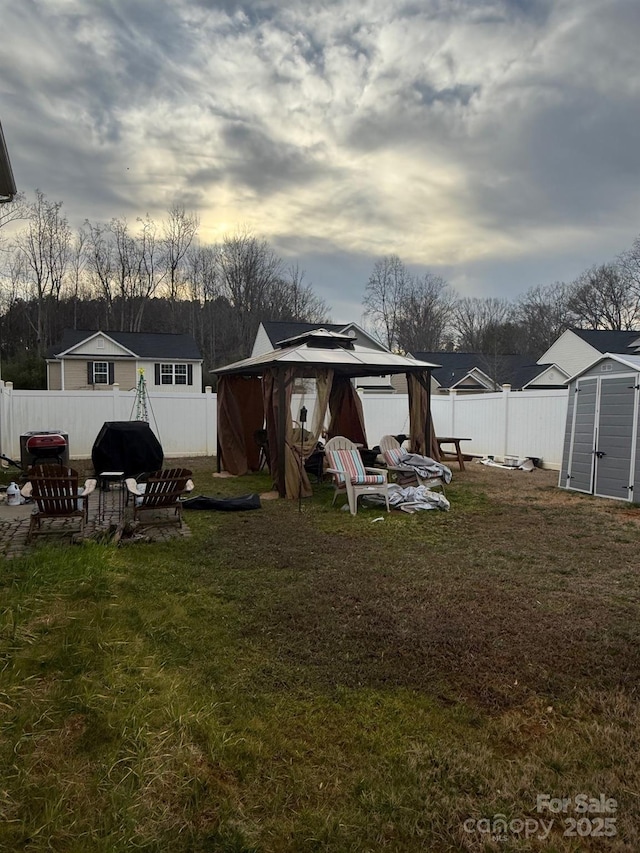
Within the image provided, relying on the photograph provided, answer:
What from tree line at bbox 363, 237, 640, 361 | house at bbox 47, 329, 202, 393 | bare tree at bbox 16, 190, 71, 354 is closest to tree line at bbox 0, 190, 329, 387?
bare tree at bbox 16, 190, 71, 354

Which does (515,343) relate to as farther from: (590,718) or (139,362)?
(590,718)

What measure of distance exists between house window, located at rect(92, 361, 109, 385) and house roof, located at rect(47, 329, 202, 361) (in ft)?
1.60

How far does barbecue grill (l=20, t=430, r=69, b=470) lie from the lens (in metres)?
8.68

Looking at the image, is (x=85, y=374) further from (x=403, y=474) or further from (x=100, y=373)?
(x=403, y=474)

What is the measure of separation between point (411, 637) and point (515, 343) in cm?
4079

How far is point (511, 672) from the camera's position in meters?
2.99

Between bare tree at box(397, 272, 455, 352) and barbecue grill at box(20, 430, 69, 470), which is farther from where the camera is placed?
bare tree at box(397, 272, 455, 352)

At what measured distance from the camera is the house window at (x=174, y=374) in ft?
79.9

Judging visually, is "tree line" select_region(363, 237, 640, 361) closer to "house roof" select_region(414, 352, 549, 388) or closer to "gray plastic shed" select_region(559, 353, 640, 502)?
"house roof" select_region(414, 352, 549, 388)

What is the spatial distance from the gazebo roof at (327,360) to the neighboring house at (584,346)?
2001 cm

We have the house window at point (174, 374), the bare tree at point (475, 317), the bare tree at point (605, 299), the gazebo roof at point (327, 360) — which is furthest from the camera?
the bare tree at point (475, 317)

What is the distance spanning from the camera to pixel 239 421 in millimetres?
11164

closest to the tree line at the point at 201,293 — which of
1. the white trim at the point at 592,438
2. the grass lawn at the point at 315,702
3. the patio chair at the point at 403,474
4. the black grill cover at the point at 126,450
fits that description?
the black grill cover at the point at 126,450

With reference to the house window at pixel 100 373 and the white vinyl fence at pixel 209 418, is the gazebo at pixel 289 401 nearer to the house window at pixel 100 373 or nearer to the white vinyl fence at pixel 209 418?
the white vinyl fence at pixel 209 418
